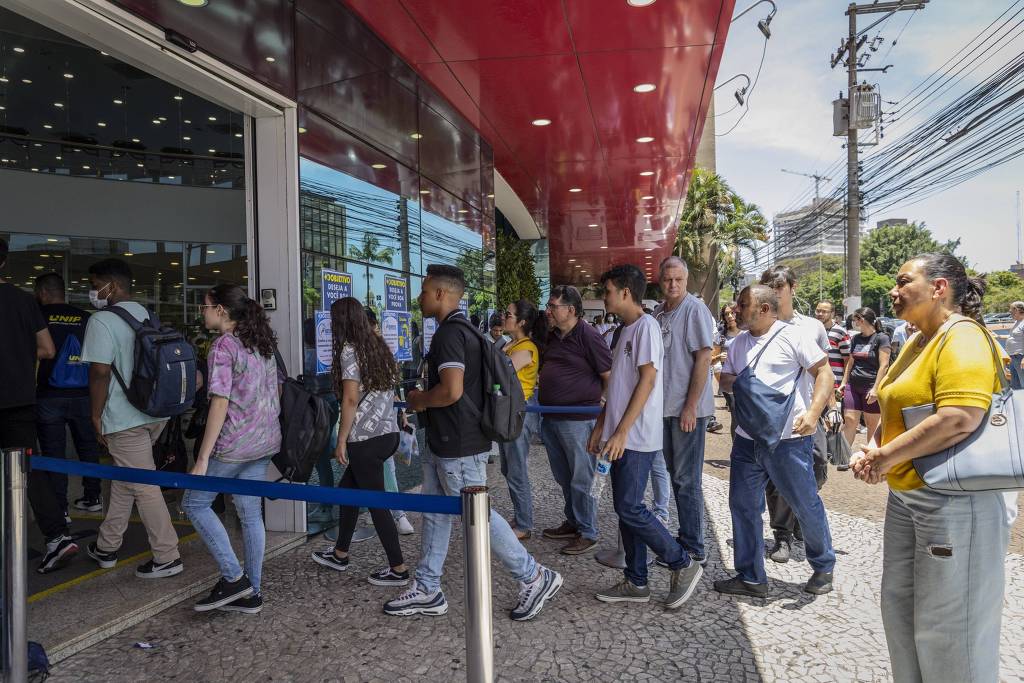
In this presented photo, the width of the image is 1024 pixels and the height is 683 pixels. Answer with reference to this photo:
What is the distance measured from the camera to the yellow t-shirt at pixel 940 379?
7.14ft

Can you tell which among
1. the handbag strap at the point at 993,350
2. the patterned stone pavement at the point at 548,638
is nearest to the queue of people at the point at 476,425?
the patterned stone pavement at the point at 548,638

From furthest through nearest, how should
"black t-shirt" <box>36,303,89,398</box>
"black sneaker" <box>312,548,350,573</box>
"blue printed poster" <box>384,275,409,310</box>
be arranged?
"blue printed poster" <box>384,275,409,310</box> → "black t-shirt" <box>36,303,89,398</box> → "black sneaker" <box>312,548,350,573</box>

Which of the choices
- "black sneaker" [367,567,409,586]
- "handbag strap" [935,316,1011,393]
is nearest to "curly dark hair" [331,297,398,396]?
"black sneaker" [367,567,409,586]

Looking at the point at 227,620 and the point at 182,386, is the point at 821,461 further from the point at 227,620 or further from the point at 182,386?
the point at 182,386

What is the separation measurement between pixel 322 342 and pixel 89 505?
288 centimetres

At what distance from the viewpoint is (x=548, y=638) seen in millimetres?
3494

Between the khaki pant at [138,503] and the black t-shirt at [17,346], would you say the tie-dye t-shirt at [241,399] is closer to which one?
the khaki pant at [138,503]

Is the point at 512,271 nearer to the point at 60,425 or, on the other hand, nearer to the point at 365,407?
the point at 60,425

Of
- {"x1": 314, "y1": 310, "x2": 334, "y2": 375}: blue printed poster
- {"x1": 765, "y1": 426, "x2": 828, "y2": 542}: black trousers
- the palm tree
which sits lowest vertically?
{"x1": 765, "y1": 426, "x2": 828, "y2": 542}: black trousers

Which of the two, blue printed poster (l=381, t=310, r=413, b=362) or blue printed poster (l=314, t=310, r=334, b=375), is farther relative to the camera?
blue printed poster (l=381, t=310, r=413, b=362)

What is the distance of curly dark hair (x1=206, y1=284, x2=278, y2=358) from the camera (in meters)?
3.92

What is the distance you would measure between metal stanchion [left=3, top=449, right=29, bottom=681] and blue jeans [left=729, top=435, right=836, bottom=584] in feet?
11.7

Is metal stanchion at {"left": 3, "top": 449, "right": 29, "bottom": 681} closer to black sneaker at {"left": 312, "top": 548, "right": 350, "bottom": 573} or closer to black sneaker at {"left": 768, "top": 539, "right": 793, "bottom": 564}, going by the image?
black sneaker at {"left": 312, "top": 548, "right": 350, "bottom": 573}

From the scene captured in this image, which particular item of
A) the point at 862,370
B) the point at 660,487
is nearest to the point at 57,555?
the point at 660,487
